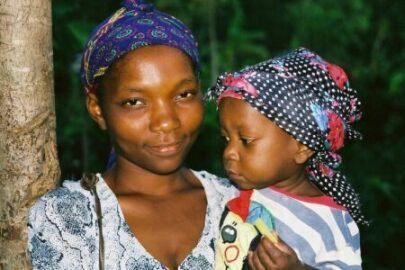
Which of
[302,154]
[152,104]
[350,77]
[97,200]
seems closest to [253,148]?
[302,154]

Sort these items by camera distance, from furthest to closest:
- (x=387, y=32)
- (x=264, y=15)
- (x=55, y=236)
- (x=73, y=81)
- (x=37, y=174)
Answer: (x=264, y=15) < (x=387, y=32) < (x=73, y=81) < (x=37, y=174) < (x=55, y=236)

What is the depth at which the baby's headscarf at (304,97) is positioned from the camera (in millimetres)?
2473

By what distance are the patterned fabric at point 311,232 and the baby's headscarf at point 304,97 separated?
13 cm

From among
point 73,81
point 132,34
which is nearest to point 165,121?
point 132,34

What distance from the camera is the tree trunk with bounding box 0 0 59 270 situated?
2.34 metres

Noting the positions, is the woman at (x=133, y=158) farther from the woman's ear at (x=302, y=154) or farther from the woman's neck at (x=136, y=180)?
the woman's ear at (x=302, y=154)

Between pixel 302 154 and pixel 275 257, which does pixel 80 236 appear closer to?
pixel 275 257

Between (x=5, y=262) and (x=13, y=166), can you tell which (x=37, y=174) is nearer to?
(x=13, y=166)

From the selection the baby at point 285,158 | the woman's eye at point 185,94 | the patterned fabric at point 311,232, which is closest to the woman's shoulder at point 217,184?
the baby at point 285,158

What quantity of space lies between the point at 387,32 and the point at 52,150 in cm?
1699

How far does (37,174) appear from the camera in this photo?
2.43 meters

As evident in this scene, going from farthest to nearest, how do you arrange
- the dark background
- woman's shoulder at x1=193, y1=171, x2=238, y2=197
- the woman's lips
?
the dark background
woman's shoulder at x1=193, y1=171, x2=238, y2=197
the woman's lips

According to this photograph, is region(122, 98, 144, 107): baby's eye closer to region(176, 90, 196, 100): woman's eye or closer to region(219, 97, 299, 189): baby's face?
region(176, 90, 196, 100): woman's eye

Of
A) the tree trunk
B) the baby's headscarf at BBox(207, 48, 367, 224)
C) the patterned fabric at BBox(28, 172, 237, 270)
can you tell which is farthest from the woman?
the baby's headscarf at BBox(207, 48, 367, 224)
